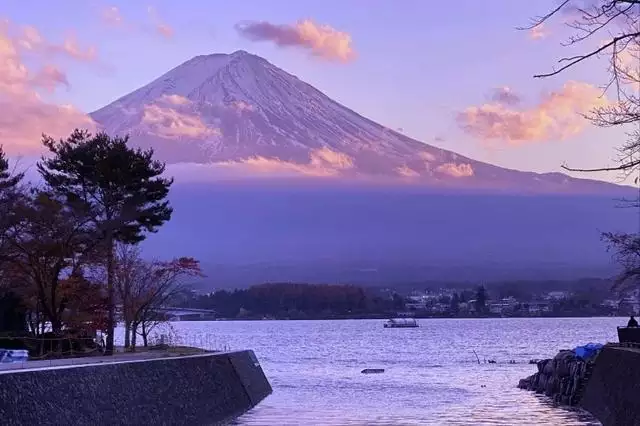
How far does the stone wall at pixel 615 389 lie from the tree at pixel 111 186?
17848 millimetres

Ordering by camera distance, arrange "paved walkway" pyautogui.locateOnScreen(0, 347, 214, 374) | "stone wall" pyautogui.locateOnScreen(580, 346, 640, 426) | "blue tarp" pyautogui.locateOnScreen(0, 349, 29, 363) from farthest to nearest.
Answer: "blue tarp" pyautogui.locateOnScreen(0, 349, 29, 363) < "stone wall" pyautogui.locateOnScreen(580, 346, 640, 426) < "paved walkway" pyautogui.locateOnScreen(0, 347, 214, 374)

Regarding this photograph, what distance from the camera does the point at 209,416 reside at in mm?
23875

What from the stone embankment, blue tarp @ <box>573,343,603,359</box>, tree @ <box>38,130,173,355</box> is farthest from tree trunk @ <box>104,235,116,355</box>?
blue tarp @ <box>573,343,603,359</box>

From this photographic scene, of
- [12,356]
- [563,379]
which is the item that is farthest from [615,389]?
[12,356]

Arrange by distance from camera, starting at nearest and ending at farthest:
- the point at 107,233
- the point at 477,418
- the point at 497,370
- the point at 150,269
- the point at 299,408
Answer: the point at 477,418 < the point at 299,408 < the point at 107,233 < the point at 150,269 < the point at 497,370

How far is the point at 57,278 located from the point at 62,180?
5.62 meters

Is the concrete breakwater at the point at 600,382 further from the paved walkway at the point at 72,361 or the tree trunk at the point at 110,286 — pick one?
the tree trunk at the point at 110,286

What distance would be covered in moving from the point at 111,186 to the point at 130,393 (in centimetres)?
2057

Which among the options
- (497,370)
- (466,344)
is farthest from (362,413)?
(466,344)

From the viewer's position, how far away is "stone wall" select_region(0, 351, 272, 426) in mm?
13156

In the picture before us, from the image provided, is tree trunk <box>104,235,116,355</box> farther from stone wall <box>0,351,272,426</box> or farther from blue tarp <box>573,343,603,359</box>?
blue tarp <box>573,343,603,359</box>

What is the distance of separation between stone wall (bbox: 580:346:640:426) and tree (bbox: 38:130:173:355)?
17.8m

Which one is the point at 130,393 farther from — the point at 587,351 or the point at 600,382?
the point at 587,351

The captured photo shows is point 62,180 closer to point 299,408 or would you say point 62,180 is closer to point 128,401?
point 299,408
